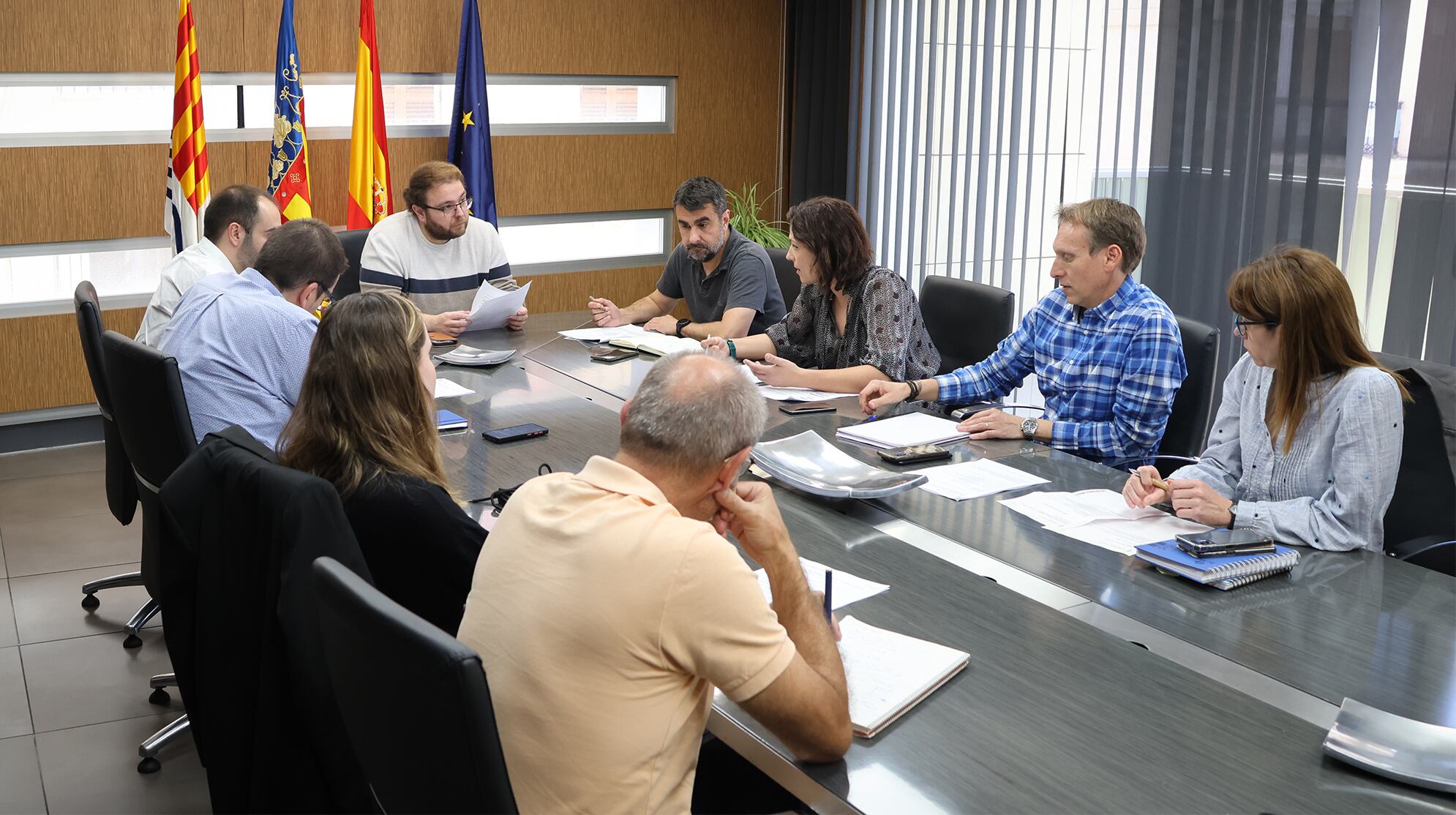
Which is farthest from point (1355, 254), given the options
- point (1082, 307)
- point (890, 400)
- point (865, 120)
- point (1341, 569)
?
point (865, 120)

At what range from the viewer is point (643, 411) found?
5.22 feet

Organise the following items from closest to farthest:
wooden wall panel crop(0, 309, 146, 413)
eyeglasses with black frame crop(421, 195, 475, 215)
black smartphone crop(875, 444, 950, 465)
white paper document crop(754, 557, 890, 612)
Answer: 1. white paper document crop(754, 557, 890, 612)
2. black smartphone crop(875, 444, 950, 465)
3. eyeglasses with black frame crop(421, 195, 475, 215)
4. wooden wall panel crop(0, 309, 146, 413)

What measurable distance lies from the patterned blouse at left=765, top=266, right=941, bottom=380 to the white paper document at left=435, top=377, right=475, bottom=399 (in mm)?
1117

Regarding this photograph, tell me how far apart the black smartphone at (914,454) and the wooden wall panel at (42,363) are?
12.8 ft

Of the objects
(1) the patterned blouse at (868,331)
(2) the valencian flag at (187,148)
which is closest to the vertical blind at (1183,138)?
(1) the patterned blouse at (868,331)

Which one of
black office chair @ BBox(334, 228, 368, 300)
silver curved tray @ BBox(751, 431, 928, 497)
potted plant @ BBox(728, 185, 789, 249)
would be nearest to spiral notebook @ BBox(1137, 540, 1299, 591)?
silver curved tray @ BBox(751, 431, 928, 497)

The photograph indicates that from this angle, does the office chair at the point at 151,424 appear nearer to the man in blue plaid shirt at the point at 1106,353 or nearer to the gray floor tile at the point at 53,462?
the man in blue plaid shirt at the point at 1106,353

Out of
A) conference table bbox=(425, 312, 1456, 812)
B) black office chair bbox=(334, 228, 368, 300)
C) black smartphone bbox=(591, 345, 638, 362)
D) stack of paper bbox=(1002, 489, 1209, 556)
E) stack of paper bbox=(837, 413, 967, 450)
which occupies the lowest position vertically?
conference table bbox=(425, 312, 1456, 812)

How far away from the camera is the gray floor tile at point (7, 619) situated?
11.1ft

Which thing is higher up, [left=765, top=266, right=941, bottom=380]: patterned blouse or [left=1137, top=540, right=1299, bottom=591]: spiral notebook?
[left=765, top=266, right=941, bottom=380]: patterned blouse

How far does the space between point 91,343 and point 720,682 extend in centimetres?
250

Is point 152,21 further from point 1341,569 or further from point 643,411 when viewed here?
point 1341,569

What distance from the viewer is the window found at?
16.6ft

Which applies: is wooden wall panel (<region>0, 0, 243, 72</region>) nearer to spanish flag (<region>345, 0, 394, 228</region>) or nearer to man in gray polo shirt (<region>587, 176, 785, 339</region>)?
spanish flag (<region>345, 0, 394, 228</region>)
